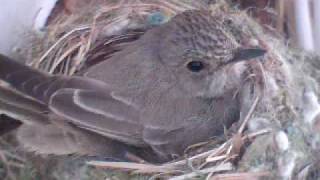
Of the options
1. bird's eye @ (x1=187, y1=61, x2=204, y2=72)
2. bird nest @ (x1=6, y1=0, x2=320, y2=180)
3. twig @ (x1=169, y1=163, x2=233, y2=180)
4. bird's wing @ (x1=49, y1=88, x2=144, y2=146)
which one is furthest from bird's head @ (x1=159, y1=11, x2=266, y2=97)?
twig @ (x1=169, y1=163, x2=233, y2=180)

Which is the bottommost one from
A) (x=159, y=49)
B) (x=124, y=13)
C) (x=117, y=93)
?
(x=117, y=93)

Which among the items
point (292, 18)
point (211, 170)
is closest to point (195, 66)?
point (211, 170)

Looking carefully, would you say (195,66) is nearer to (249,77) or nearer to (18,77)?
(249,77)

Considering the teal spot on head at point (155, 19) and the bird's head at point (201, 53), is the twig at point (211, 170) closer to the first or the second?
the bird's head at point (201, 53)

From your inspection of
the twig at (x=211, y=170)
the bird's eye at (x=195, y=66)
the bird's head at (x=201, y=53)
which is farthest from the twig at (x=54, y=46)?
the twig at (x=211, y=170)

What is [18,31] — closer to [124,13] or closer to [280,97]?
[124,13]

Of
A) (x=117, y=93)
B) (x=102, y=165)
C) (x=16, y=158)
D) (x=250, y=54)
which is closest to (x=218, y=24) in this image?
(x=250, y=54)

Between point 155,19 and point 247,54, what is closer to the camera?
point 247,54
